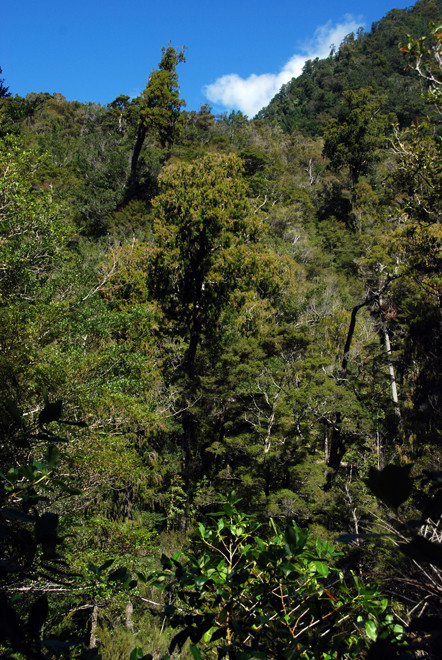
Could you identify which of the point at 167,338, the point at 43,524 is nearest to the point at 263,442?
the point at 167,338

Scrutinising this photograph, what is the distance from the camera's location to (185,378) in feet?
40.2

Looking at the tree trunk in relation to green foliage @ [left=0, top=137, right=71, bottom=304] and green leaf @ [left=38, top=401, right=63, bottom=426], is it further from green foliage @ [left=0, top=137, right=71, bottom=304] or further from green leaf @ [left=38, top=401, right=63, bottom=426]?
green leaf @ [left=38, top=401, right=63, bottom=426]

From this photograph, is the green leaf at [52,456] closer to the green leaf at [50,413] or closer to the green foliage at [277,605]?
the green leaf at [50,413]

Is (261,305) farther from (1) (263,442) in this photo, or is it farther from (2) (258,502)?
(2) (258,502)

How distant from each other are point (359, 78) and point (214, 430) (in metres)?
67.2

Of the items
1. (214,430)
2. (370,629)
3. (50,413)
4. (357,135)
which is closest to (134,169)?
(357,135)

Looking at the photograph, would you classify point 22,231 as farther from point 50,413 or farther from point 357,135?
point 357,135

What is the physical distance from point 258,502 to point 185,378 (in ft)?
14.7

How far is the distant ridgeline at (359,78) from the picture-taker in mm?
54594

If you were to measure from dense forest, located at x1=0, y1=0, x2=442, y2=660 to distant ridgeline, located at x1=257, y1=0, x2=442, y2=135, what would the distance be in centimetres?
4126

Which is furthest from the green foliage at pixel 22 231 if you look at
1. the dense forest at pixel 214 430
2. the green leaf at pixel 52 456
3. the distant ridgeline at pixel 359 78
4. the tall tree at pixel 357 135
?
the distant ridgeline at pixel 359 78

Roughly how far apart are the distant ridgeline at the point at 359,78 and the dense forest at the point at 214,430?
41.3 meters

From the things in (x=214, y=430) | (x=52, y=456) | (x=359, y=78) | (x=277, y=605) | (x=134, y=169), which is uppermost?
(x=359, y=78)

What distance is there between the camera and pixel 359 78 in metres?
61.3
